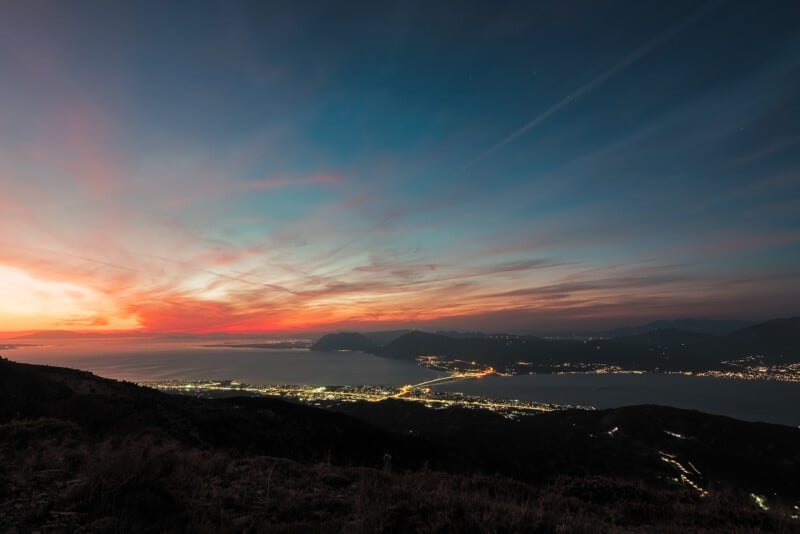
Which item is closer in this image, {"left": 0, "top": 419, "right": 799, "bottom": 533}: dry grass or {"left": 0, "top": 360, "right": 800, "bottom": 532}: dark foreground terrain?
{"left": 0, "top": 419, "right": 799, "bottom": 533}: dry grass

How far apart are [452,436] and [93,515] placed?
7626 centimetres

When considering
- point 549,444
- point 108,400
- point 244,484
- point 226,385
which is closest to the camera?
point 244,484

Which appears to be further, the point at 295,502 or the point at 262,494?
the point at 262,494

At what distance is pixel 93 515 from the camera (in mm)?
5742

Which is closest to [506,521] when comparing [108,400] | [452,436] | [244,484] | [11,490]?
[244,484]

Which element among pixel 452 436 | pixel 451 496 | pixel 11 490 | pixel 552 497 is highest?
pixel 11 490

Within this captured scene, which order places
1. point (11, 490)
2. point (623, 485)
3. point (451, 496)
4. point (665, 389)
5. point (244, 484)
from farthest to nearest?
Result: 1. point (665, 389)
2. point (623, 485)
3. point (244, 484)
4. point (451, 496)
5. point (11, 490)

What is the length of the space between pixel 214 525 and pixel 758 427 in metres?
110

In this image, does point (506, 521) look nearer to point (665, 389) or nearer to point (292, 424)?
point (292, 424)

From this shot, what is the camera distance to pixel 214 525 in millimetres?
5715

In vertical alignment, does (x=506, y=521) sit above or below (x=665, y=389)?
above

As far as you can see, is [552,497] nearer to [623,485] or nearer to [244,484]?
[623,485]

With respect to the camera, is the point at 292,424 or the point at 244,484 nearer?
the point at 244,484

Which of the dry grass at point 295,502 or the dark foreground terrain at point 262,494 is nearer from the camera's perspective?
the dry grass at point 295,502
